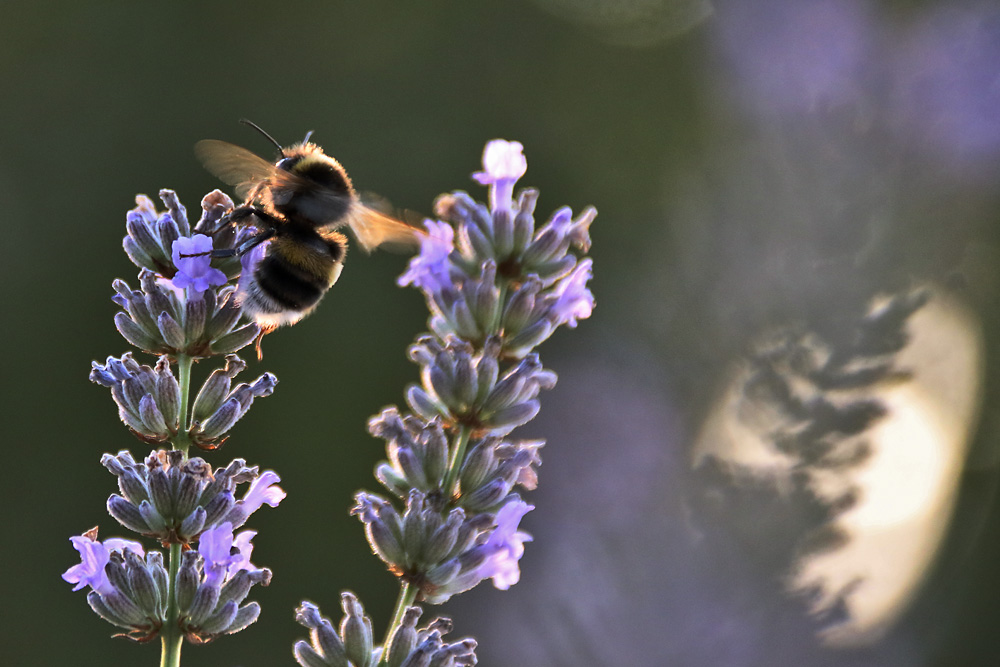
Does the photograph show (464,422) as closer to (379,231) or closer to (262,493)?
(262,493)

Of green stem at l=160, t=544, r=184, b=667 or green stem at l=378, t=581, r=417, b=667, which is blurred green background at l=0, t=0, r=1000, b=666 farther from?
green stem at l=160, t=544, r=184, b=667

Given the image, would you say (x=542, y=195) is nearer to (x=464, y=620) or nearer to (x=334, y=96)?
(x=334, y=96)

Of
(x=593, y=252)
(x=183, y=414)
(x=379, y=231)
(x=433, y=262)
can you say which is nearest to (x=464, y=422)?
(x=433, y=262)

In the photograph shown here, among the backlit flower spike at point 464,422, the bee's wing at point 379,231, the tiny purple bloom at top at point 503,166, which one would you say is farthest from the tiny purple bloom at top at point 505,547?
the bee's wing at point 379,231

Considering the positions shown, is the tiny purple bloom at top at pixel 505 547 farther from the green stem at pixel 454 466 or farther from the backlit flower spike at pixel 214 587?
the backlit flower spike at pixel 214 587

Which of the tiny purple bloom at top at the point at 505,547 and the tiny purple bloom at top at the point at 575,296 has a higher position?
the tiny purple bloom at top at the point at 575,296

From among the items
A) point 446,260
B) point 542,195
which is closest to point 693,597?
point 446,260
